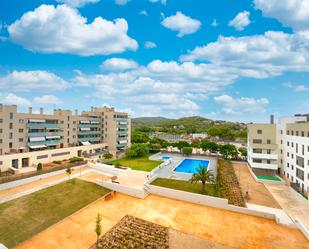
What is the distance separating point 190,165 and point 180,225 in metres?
27.3

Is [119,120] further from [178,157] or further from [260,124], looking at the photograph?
[260,124]

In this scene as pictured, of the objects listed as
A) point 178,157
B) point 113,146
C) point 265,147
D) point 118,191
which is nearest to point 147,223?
point 118,191

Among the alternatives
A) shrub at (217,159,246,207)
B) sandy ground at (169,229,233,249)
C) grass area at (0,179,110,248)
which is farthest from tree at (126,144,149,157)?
sandy ground at (169,229,233,249)

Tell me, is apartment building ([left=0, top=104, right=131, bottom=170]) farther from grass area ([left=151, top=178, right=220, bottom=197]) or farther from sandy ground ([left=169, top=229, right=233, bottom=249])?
sandy ground ([left=169, top=229, right=233, bottom=249])

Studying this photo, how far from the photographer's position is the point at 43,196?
2655cm

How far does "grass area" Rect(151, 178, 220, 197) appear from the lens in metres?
28.8

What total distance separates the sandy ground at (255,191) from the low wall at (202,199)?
2979 millimetres

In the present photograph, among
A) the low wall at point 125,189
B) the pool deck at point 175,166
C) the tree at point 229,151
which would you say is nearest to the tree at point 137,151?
the pool deck at point 175,166

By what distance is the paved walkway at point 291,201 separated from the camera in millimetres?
22453

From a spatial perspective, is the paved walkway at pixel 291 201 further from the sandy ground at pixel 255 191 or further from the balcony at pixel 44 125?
the balcony at pixel 44 125

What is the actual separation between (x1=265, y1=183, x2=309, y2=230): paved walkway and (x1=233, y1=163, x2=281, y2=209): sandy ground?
90 cm

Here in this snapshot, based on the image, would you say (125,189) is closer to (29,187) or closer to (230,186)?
(29,187)

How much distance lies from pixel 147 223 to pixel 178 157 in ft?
116

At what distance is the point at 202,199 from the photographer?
25.7 metres
